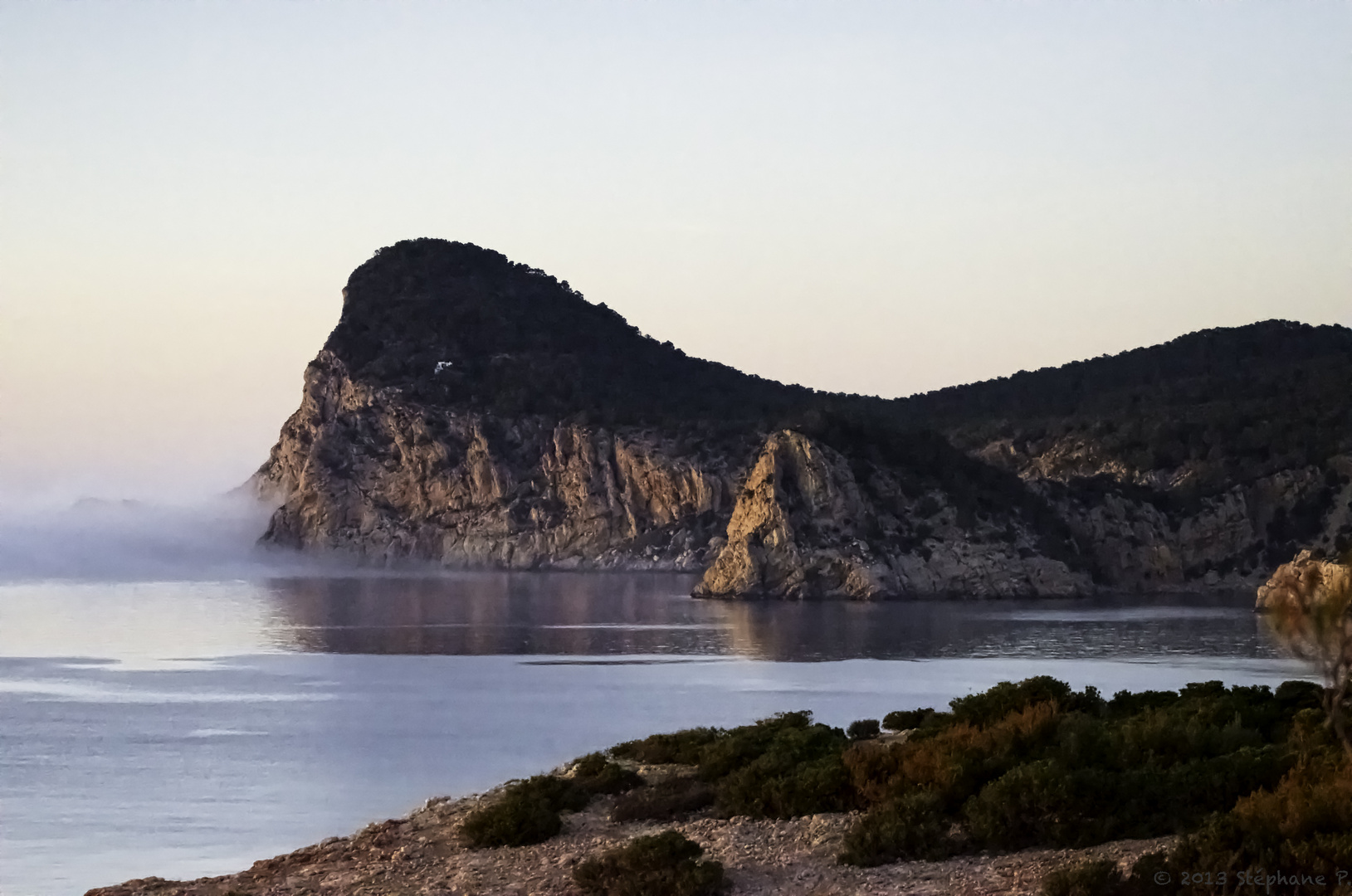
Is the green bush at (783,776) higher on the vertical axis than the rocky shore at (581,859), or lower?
higher

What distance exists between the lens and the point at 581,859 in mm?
13156

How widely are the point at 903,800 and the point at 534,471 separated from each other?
116355 mm

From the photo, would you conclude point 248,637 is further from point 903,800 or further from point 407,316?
point 407,316

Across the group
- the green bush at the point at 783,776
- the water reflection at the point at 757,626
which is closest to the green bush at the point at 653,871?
the green bush at the point at 783,776

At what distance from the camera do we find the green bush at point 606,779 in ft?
53.5

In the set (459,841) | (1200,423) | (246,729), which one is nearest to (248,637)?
(246,729)

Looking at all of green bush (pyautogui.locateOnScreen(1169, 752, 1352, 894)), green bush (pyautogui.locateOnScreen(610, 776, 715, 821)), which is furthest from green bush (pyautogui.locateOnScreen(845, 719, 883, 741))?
green bush (pyautogui.locateOnScreen(1169, 752, 1352, 894))

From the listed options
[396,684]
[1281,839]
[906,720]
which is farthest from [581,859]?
[396,684]

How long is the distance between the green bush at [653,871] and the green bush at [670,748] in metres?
6.00

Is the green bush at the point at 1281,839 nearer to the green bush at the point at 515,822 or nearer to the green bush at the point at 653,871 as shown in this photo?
the green bush at the point at 653,871

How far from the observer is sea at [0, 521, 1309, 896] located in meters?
18.9

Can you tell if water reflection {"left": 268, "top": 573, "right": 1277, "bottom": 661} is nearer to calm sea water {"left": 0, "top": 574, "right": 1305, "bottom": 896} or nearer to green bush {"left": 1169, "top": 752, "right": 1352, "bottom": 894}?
calm sea water {"left": 0, "top": 574, "right": 1305, "bottom": 896}

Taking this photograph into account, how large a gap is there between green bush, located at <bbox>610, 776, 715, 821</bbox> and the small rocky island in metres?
59.6

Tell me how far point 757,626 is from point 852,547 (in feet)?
66.8
